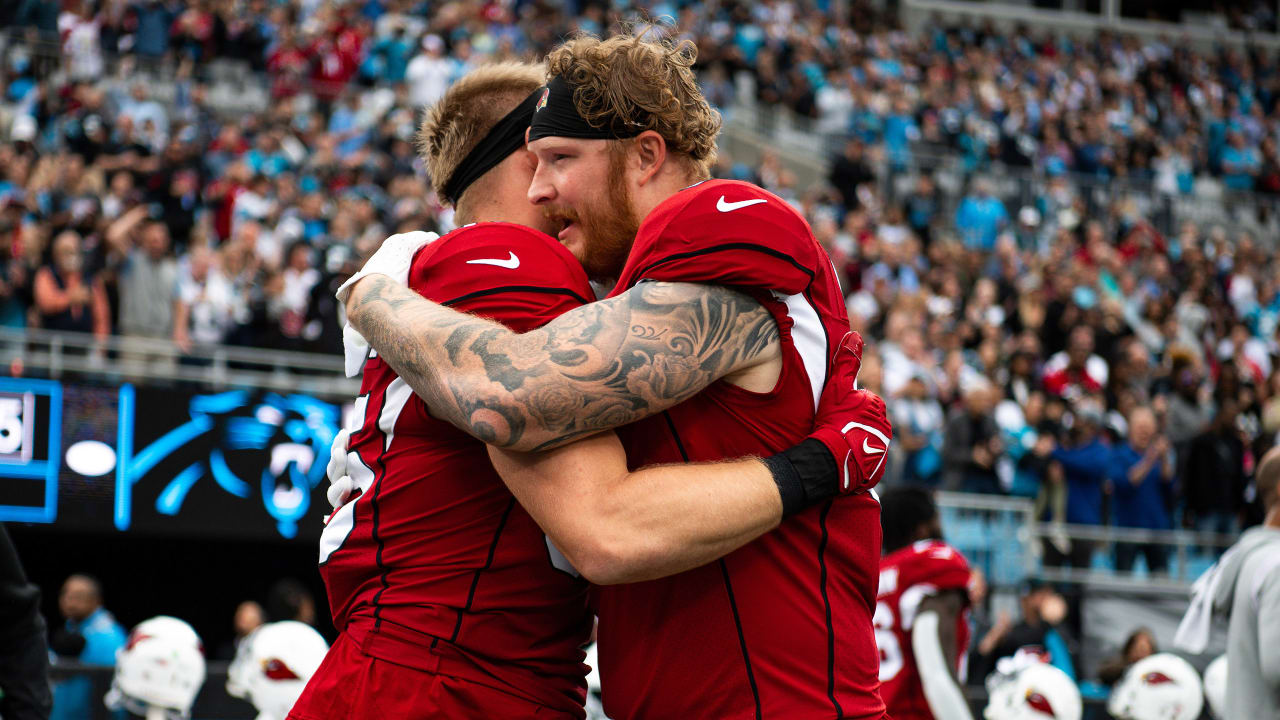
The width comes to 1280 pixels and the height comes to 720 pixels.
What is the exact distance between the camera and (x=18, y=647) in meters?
3.67

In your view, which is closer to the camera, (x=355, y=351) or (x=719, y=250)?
(x=719, y=250)

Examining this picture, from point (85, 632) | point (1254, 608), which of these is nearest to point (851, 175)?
point (85, 632)

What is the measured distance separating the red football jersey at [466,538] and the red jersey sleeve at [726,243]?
0.24m

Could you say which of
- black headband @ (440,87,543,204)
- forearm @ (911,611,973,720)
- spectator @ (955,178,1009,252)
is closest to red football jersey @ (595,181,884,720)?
black headband @ (440,87,543,204)

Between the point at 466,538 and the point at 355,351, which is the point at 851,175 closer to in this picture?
the point at 355,351

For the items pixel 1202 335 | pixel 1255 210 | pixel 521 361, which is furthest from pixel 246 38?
pixel 1255 210

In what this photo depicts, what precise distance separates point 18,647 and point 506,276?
74.5 inches

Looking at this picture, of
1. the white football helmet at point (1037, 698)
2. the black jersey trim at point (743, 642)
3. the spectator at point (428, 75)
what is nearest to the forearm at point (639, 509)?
the black jersey trim at point (743, 642)

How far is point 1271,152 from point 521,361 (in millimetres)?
25148

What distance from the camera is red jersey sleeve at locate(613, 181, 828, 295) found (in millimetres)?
2461

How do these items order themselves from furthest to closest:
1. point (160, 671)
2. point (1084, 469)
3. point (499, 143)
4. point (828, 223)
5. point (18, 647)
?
point (828, 223), point (1084, 469), point (160, 671), point (18, 647), point (499, 143)

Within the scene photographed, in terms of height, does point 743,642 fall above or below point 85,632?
above

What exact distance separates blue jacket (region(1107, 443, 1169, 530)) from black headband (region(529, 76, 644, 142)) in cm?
1080

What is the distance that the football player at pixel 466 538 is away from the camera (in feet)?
8.54
